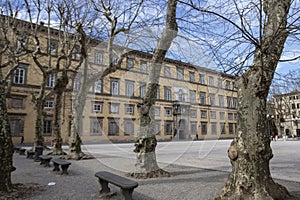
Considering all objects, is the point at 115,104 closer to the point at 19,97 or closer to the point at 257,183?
the point at 19,97

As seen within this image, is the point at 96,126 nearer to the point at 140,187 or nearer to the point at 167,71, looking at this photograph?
the point at 167,71

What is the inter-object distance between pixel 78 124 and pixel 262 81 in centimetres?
988

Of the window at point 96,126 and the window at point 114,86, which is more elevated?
the window at point 114,86

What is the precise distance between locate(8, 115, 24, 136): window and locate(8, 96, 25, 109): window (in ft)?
3.73

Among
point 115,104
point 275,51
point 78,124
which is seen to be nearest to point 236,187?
point 275,51

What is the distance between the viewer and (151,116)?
302 inches

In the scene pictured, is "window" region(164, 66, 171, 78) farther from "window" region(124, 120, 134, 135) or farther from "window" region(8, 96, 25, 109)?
"window" region(8, 96, 25, 109)

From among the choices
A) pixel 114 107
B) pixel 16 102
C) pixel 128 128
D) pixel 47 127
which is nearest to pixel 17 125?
pixel 16 102

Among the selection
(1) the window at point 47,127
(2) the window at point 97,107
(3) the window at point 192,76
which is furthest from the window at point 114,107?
(3) the window at point 192,76

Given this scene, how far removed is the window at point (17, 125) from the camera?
85.0 ft

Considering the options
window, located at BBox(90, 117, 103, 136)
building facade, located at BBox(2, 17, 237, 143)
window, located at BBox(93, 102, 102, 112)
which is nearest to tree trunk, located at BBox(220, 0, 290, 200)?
building facade, located at BBox(2, 17, 237, 143)

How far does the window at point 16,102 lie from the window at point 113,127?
10.3m

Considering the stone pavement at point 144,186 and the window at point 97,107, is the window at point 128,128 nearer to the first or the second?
the window at point 97,107

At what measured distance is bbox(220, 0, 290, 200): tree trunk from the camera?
13.9 ft
